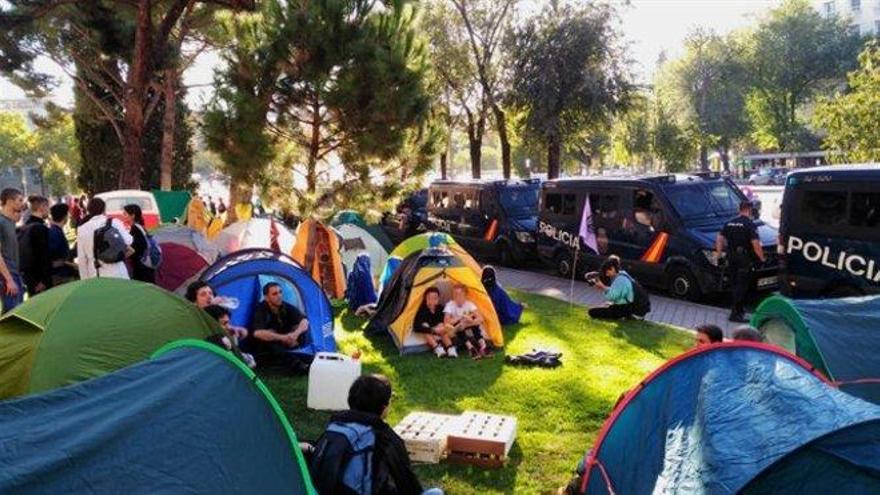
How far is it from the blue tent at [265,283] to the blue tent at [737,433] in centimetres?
487

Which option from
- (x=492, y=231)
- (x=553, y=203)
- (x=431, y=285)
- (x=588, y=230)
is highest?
(x=553, y=203)

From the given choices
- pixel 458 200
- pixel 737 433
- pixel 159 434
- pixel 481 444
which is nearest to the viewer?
pixel 159 434

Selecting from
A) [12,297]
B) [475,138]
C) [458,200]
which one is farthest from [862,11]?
[12,297]

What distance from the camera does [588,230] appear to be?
13.4 metres

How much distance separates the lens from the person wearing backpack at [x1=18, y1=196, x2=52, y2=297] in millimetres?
8664

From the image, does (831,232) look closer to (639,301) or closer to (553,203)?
(639,301)

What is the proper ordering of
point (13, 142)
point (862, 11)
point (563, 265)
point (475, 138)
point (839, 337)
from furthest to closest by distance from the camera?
point (862, 11), point (13, 142), point (475, 138), point (563, 265), point (839, 337)

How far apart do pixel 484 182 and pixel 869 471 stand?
47.6ft

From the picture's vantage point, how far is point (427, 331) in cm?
920

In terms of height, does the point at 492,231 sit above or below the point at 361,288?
above

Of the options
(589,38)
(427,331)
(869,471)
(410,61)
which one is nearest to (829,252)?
(427,331)

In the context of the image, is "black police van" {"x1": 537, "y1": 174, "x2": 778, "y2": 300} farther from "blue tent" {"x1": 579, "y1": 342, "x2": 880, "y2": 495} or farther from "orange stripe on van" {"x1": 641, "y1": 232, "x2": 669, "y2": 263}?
"blue tent" {"x1": 579, "y1": 342, "x2": 880, "y2": 495}

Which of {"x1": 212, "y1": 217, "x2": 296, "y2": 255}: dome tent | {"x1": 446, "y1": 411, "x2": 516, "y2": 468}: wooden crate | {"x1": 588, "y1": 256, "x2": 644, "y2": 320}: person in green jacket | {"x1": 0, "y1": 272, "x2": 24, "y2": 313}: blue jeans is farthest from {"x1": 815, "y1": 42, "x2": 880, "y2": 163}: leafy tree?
{"x1": 0, "y1": 272, "x2": 24, "y2": 313}: blue jeans

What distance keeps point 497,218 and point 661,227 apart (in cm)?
526
